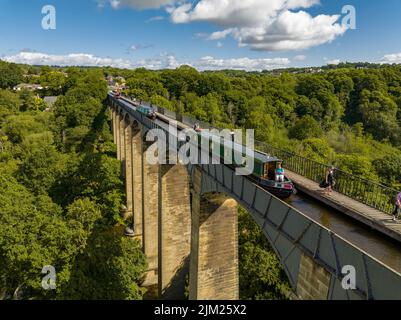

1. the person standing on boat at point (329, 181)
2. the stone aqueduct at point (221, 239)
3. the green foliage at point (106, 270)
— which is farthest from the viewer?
the green foliage at point (106, 270)

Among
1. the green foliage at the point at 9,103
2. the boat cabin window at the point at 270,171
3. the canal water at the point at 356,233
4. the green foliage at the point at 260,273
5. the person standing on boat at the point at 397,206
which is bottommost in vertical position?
the green foliage at the point at 260,273

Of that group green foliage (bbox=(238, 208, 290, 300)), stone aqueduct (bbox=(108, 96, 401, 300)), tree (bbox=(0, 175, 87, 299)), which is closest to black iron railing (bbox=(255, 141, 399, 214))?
stone aqueduct (bbox=(108, 96, 401, 300))

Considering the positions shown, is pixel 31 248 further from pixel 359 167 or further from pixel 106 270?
pixel 359 167

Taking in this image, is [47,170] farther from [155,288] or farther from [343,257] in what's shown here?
[343,257]

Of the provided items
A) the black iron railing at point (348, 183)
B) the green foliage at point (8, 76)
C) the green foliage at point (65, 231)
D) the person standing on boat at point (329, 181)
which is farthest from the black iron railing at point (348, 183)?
the green foliage at point (8, 76)

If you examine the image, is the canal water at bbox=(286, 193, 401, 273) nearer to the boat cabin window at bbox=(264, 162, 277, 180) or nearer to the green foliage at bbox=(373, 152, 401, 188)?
the boat cabin window at bbox=(264, 162, 277, 180)

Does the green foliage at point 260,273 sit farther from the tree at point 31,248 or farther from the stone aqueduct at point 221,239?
the tree at point 31,248

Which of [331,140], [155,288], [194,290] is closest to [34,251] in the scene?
[194,290]
